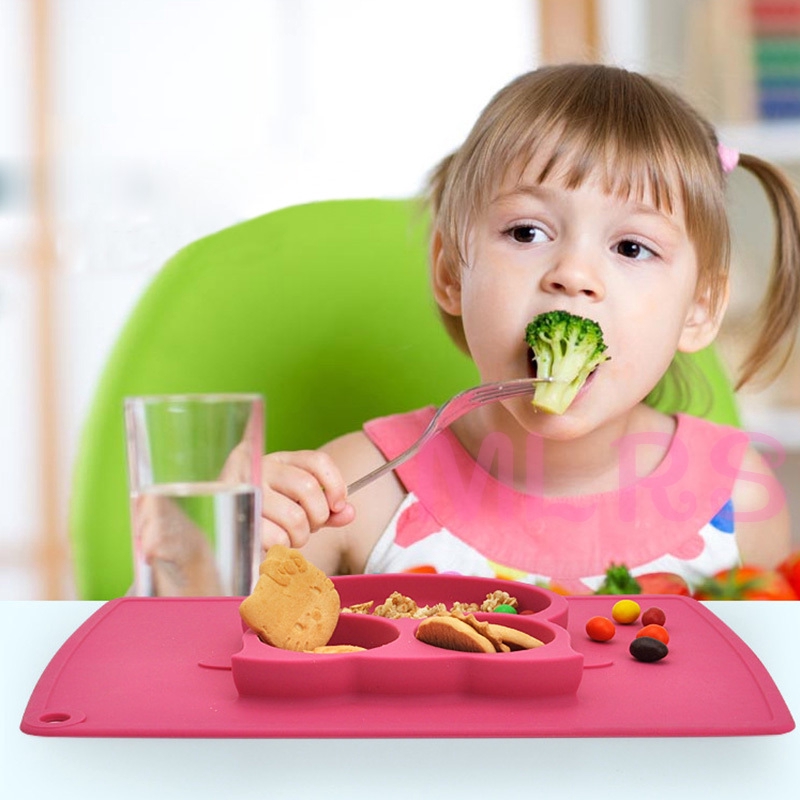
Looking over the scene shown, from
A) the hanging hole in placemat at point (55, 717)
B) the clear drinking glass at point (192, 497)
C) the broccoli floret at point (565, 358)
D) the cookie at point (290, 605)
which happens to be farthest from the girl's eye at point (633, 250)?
the hanging hole in placemat at point (55, 717)

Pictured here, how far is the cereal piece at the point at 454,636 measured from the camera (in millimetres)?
498

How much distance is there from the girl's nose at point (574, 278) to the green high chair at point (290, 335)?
0.77 feet

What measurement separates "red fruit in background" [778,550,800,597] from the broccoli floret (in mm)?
306

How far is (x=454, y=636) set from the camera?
50cm

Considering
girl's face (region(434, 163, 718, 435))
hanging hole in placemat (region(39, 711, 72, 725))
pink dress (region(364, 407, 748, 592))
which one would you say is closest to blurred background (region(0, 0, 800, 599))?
pink dress (region(364, 407, 748, 592))

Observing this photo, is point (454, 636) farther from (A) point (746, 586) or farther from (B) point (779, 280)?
(B) point (779, 280)

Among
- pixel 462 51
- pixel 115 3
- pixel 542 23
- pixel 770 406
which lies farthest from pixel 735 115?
pixel 115 3

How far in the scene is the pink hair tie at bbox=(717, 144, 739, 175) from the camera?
47.0 inches

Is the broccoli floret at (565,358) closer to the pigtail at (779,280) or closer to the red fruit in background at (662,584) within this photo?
the red fruit in background at (662,584)

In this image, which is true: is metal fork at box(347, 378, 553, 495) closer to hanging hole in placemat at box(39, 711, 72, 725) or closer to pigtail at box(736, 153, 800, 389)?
hanging hole in placemat at box(39, 711, 72, 725)

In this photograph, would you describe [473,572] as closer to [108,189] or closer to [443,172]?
[443,172]

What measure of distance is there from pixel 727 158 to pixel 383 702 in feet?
2.85

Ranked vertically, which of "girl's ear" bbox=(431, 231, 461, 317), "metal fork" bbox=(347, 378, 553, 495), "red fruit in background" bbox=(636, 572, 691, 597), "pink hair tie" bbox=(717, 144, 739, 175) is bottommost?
"red fruit in background" bbox=(636, 572, 691, 597)

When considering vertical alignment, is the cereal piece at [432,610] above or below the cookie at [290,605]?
below
